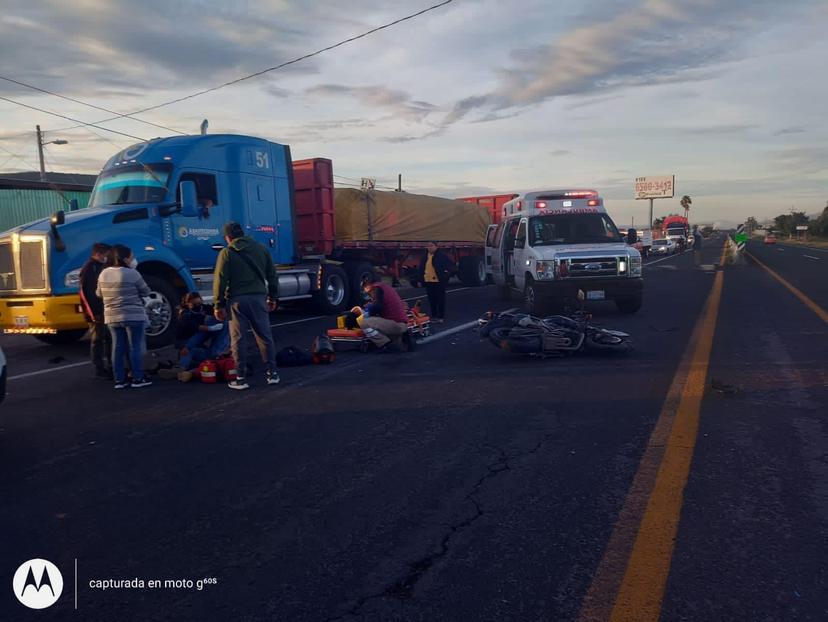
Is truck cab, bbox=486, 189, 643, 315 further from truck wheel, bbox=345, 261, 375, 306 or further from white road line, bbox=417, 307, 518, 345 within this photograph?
truck wheel, bbox=345, 261, 375, 306

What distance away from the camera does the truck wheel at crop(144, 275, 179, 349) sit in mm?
9594

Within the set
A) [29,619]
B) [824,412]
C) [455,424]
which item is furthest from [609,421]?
[29,619]

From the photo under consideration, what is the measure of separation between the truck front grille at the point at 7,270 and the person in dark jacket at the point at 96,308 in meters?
A: 2.60

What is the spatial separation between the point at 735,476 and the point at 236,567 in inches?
116

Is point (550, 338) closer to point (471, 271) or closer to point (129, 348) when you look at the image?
point (129, 348)

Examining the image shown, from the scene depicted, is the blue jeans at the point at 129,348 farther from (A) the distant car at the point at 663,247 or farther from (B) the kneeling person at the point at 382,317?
(A) the distant car at the point at 663,247

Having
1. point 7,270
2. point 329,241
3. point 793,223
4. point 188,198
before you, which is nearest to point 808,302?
point 329,241

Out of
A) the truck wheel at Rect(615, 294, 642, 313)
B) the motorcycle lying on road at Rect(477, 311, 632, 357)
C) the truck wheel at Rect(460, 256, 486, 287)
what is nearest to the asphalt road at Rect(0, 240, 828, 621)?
the motorcycle lying on road at Rect(477, 311, 632, 357)

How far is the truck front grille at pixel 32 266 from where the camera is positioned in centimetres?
915

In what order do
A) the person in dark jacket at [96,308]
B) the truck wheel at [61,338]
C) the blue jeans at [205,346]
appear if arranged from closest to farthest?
→ the person in dark jacket at [96,308] → the blue jeans at [205,346] → the truck wheel at [61,338]

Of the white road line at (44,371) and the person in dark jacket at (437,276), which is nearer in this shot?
the white road line at (44,371)

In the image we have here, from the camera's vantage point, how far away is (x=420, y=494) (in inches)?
156

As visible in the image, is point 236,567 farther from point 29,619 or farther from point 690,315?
point 690,315

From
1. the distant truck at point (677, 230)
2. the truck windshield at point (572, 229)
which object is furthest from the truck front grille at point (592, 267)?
the distant truck at point (677, 230)
